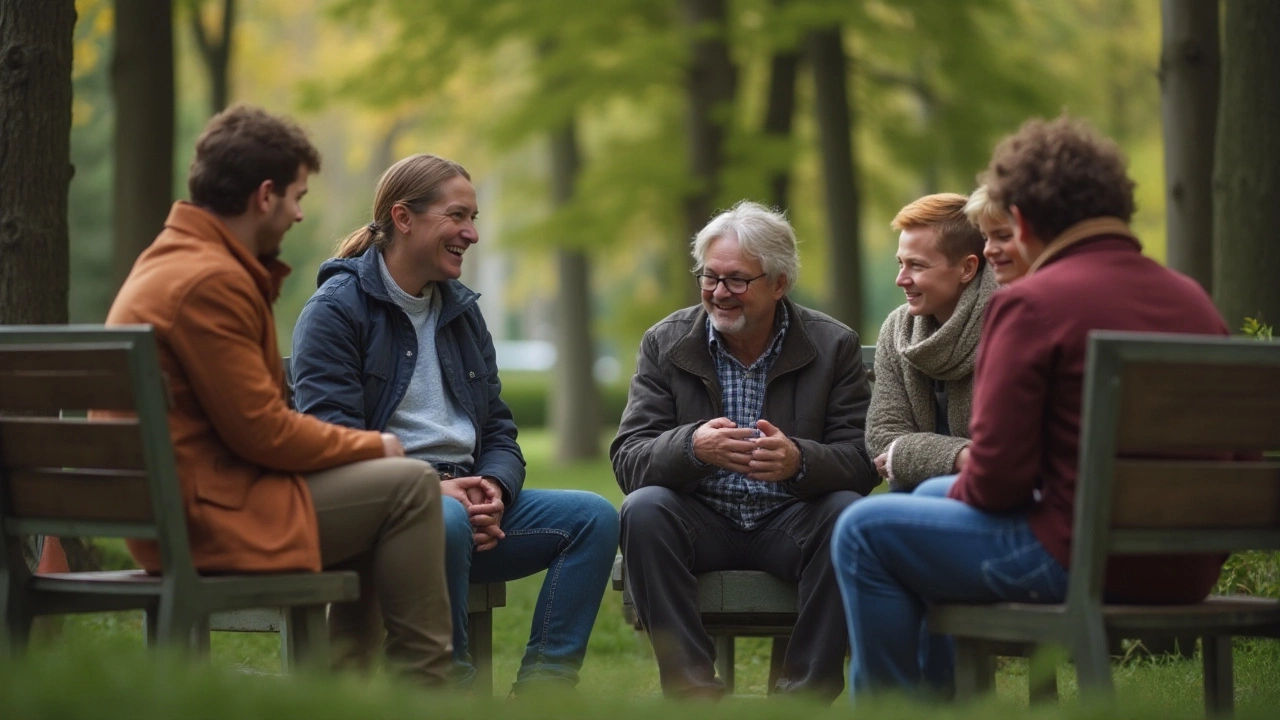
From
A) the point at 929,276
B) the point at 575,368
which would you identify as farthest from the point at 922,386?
the point at 575,368

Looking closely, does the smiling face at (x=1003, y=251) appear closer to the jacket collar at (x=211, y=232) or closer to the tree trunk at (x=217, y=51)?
the jacket collar at (x=211, y=232)

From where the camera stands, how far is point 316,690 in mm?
3377

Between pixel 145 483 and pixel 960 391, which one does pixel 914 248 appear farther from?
pixel 145 483

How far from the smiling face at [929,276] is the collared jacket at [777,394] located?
0.35 metres

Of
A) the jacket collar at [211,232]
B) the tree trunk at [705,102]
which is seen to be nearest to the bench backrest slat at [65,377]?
the jacket collar at [211,232]

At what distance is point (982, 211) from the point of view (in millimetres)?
4902

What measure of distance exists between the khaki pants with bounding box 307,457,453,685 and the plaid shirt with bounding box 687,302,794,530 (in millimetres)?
1259

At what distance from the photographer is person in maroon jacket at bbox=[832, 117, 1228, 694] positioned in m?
3.88

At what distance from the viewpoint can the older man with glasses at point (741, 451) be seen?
513 centimetres

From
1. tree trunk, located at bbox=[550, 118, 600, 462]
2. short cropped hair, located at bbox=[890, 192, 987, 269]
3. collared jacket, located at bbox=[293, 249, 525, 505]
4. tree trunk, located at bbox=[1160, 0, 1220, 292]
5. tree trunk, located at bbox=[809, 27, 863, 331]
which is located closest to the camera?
collared jacket, located at bbox=[293, 249, 525, 505]

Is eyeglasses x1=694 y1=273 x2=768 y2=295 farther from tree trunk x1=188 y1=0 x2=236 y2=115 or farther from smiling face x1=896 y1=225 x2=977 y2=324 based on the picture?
tree trunk x1=188 y1=0 x2=236 y2=115

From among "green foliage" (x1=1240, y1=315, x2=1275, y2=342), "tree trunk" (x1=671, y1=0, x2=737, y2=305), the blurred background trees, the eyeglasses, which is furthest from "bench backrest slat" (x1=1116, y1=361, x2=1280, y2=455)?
"tree trunk" (x1=671, y1=0, x2=737, y2=305)

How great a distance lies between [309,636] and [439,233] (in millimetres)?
1591

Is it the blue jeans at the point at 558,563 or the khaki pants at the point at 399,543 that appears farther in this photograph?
the blue jeans at the point at 558,563
